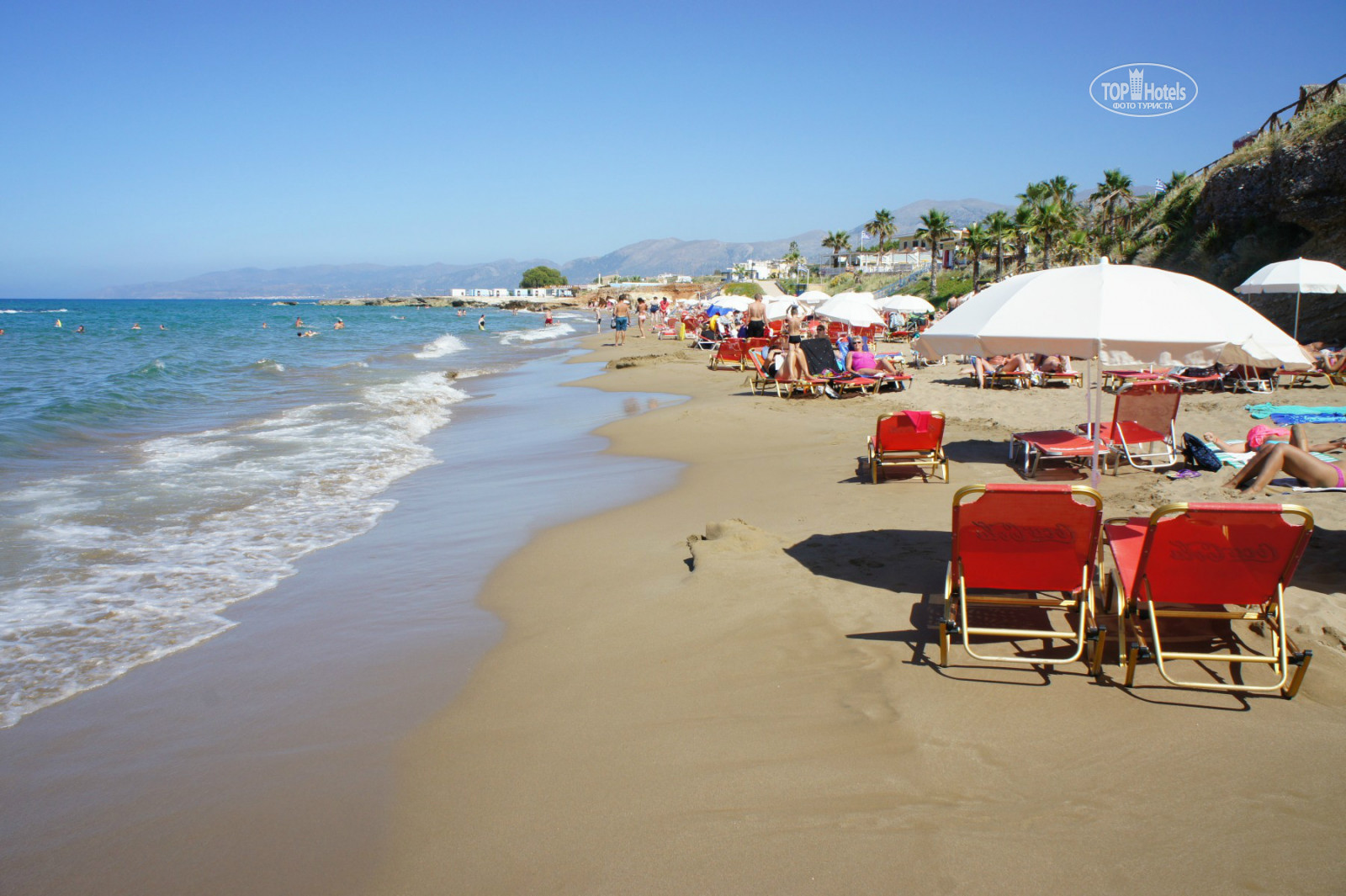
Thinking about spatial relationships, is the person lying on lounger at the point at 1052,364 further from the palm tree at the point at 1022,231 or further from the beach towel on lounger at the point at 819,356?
the palm tree at the point at 1022,231

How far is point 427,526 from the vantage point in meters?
6.90

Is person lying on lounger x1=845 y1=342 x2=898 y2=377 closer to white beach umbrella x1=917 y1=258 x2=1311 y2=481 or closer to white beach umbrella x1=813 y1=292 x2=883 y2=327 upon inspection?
white beach umbrella x1=813 y1=292 x2=883 y2=327

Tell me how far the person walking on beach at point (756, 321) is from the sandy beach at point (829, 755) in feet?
49.7

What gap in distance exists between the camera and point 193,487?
839cm

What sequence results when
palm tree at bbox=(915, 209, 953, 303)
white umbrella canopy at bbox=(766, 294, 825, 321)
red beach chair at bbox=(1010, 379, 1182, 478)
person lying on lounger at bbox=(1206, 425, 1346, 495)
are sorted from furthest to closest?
palm tree at bbox=(915, 209, 953, 303)
white umbrella canopy at bbox=(766, 294, 825, 321)
red beach chair at bbox=(1010, 379, 1182, 478)
person lying on lounger at bbox=(1206, 425, 1346, 495)

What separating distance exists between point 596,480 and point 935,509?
364cm

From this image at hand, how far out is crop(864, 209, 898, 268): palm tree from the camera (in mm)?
77312

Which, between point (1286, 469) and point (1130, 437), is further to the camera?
point (1130, 437)

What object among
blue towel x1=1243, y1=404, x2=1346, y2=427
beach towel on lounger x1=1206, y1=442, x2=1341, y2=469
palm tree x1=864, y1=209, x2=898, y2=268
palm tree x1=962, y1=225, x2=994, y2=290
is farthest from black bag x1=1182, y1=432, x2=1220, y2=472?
palm tree x1=864, y1=209, x2=898, y2=268

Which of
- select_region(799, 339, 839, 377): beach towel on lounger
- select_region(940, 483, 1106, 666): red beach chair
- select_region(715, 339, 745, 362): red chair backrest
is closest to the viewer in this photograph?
select_region(940, 483, 1106, 666): red beach chair

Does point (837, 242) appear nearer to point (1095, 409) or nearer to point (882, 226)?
point (882, 226)

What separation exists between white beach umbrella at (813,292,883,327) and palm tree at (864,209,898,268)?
6359 cm

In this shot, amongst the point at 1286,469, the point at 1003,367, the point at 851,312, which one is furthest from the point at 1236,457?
the point at 851,312

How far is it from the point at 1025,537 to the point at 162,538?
653 cm
